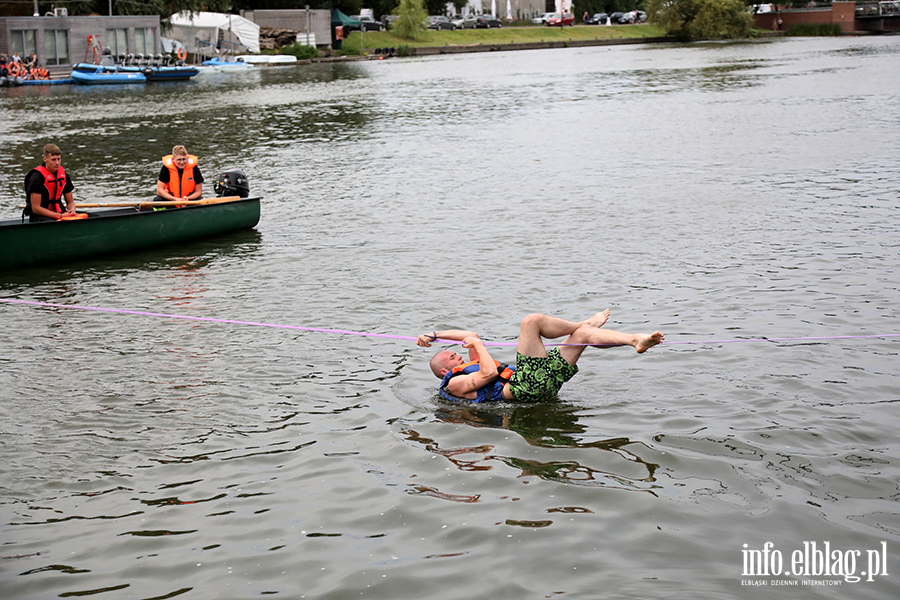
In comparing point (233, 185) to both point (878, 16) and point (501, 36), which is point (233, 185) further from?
point (878, 16)

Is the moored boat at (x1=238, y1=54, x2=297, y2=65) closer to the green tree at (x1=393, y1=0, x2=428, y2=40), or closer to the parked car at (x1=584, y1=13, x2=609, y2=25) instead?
the green tree at (x1=393, y1=0, x2=428, y2=40)

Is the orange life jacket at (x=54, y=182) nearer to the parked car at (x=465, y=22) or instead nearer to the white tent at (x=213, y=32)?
the white tent at (x=213, y=32)

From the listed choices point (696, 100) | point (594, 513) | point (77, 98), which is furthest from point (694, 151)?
point (77, 98)

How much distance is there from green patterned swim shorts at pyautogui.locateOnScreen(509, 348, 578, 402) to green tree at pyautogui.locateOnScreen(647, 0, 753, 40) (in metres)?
88.4

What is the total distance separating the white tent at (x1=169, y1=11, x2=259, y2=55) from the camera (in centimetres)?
7631

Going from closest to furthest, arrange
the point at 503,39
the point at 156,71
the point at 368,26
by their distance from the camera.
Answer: the point at 156,71
the point at 368,26
the point at 503,39

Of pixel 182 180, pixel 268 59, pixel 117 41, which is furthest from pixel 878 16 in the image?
pixel 182 180

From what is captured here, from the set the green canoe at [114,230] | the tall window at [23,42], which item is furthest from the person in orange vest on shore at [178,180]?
the tall window at [23,42]

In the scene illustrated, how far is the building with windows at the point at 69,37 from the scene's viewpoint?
5608 cm

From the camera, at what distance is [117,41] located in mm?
61312

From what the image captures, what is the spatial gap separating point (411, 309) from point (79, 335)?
3977 millimetres

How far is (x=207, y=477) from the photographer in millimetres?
7180

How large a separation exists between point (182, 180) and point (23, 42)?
48.6 metres

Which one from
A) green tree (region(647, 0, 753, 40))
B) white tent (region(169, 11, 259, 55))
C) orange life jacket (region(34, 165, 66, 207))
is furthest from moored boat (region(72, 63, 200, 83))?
green tree (region(647, 0, 753, 40))
